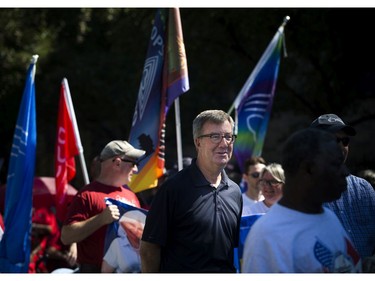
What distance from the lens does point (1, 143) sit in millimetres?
23594

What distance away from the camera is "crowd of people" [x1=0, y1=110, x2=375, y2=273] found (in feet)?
12.6

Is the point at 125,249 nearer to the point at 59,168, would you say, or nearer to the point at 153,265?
the point at 153,265

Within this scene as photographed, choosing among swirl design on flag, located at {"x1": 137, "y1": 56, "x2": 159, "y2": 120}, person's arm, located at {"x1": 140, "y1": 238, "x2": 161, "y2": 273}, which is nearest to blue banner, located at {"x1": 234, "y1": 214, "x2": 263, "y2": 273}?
person's arm, located at {"x1": 140, "y1": 238, "x2": 161, "y2": 273}

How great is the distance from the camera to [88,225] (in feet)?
21.9

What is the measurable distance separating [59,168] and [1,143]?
555 inches

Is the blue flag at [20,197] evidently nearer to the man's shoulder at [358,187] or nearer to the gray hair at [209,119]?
the gray hair at [209,119]

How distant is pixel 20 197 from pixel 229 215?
372cm

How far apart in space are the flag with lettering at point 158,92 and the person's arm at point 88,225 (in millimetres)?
1940

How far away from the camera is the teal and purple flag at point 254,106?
10.3 meters

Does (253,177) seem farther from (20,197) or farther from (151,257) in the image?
(151,257)

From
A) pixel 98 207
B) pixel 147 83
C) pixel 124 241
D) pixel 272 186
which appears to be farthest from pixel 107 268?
pixel 147 83

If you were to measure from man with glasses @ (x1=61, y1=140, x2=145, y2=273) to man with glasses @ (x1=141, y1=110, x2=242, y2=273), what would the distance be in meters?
1.53

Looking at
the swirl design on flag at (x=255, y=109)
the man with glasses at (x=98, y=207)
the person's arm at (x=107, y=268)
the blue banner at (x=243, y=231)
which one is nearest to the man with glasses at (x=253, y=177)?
the swirl design on flag at (x=255, y=109)

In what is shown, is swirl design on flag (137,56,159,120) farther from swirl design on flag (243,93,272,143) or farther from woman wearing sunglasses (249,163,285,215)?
woman wearing sunglasses (249,163,285,215)
